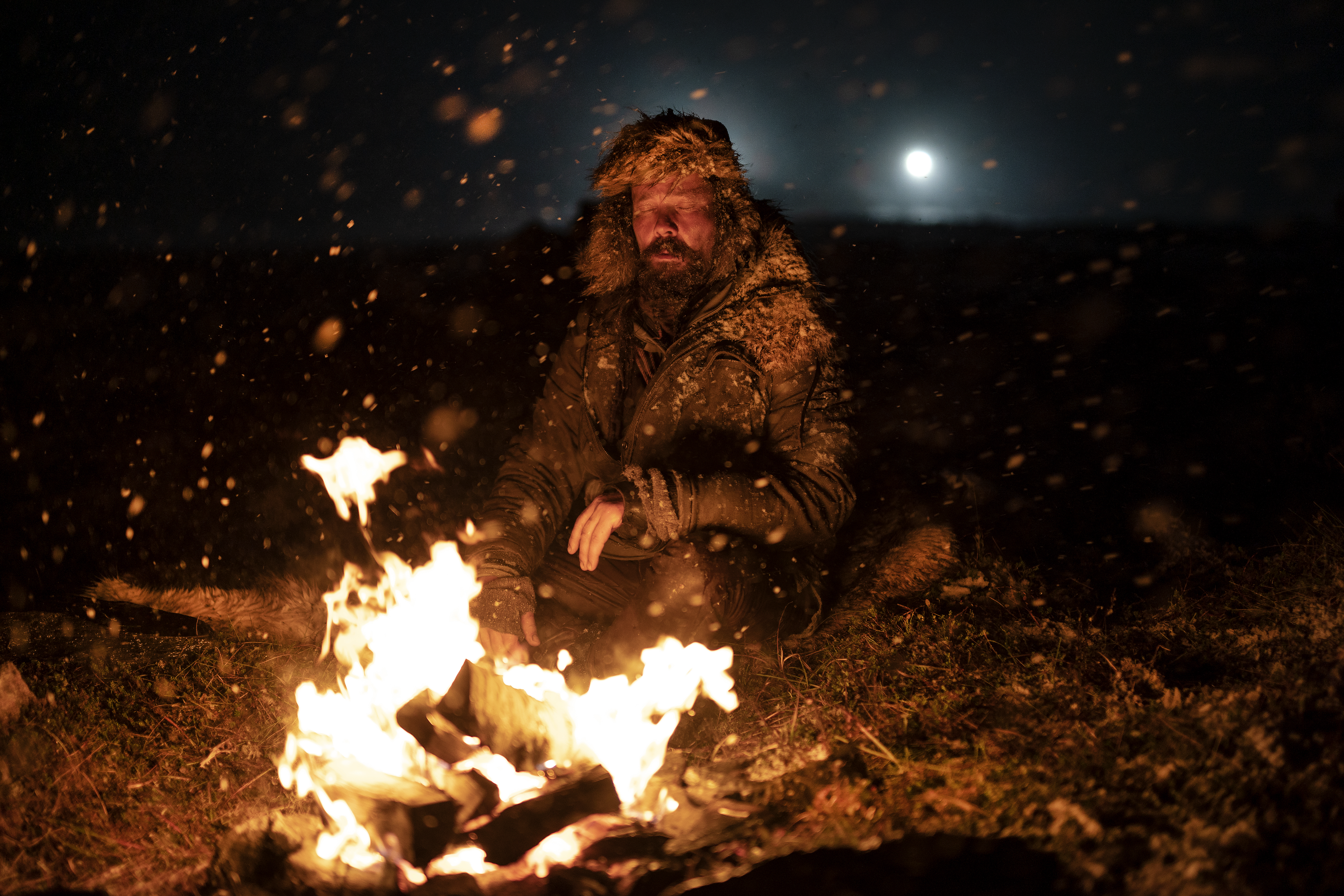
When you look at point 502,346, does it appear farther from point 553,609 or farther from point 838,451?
point 838,451

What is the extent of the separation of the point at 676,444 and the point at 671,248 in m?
1.07

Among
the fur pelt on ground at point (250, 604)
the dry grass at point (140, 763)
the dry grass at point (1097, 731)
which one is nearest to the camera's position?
the dry grass at point (1097, 731)

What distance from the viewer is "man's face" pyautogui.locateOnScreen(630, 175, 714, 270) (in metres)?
3.77

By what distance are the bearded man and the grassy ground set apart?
58 cm

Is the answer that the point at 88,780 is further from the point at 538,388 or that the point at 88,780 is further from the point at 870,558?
the point at 538,388

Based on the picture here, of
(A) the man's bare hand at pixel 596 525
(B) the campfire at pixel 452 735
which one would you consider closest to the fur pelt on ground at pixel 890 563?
(B) the campfire at pixel 452 735

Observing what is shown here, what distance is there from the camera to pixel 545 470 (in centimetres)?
380

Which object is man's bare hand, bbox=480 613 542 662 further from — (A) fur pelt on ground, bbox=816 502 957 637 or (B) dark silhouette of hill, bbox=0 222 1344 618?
(B) dark silhouette of hill, bbox=0 222 1344 618

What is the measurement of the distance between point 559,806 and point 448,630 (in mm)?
1084

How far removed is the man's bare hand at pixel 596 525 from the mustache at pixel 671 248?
1472mm

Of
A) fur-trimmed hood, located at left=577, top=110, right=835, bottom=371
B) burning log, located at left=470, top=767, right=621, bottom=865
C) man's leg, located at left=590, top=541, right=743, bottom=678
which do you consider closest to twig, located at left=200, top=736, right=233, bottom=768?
burning log, located at left=470, top=767, right=621, bottom=865

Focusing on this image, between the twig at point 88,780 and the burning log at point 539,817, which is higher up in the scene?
the burning log at point 539,817

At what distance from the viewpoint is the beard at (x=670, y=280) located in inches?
148

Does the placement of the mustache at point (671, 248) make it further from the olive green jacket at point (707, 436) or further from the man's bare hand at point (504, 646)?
the man's bare hand at point (504, 646)
